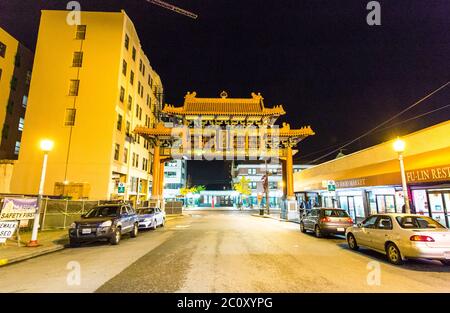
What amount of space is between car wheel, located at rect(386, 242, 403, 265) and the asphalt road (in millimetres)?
189

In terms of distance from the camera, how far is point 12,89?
31.6 metres

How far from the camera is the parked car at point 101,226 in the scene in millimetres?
10672

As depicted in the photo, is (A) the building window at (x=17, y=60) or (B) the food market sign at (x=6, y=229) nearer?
(B) the food market sign at (x=6, y=229)

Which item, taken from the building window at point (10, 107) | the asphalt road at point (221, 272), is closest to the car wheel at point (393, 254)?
the asphalt road at point (221, 272)

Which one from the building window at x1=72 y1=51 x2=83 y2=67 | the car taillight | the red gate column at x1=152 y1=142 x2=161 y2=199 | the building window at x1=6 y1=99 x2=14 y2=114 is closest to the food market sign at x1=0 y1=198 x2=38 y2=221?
the car taillight

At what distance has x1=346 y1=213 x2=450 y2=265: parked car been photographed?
22.6ft

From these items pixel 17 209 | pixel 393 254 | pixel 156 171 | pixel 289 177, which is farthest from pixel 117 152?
pixel 393 254

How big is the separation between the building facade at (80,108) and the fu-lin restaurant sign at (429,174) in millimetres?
23128

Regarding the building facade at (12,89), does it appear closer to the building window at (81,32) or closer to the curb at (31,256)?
the building window at (81,32)

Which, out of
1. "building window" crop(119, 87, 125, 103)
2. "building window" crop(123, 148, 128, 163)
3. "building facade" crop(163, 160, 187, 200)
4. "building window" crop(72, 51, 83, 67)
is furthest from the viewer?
"building facade" crop(163, 160, 187, 200)

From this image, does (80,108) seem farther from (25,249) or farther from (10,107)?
(25,249)

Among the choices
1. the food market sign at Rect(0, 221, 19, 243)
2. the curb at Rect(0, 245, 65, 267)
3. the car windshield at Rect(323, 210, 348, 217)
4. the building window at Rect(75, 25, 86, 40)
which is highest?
the building window at Rect(75, 25, 86, 40)

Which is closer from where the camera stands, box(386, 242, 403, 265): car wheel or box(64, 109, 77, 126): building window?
box(386, 242, 403, 265): car wheel

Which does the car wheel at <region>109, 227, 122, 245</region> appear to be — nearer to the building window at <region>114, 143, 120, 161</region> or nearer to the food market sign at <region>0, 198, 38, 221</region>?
the food market sign at <region>0, 198, 38, 221</region>
